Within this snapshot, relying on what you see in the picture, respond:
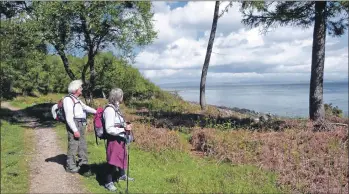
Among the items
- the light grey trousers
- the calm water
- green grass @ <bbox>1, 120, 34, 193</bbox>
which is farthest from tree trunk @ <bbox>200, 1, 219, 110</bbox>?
the light grey trousers

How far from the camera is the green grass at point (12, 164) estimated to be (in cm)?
569

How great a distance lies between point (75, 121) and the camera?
30.2 ft

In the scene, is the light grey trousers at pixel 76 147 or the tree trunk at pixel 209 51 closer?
the light grey trousers at pixel 76 147

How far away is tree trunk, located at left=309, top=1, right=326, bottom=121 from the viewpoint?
17.9 m

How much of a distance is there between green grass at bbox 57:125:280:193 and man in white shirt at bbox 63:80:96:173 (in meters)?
0.52

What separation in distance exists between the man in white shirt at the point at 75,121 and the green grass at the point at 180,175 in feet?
1.71

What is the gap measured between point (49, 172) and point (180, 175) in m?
3.51

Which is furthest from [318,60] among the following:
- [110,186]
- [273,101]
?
[273,101]

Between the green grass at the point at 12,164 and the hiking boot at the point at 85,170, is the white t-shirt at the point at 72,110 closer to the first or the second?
the green grass at the point at 12,164

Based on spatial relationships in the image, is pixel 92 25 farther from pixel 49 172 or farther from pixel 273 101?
pixel 273 101

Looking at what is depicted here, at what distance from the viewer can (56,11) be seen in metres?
16.2

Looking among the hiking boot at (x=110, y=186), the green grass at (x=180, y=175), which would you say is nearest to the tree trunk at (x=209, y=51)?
the green grass at (x=180, y=175)

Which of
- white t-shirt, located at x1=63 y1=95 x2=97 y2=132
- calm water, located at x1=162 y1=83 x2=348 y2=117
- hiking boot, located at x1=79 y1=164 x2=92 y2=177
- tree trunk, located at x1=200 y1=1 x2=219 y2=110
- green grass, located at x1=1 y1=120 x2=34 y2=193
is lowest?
calm water, located at x1=162 y1=83 x2=348 y2=117

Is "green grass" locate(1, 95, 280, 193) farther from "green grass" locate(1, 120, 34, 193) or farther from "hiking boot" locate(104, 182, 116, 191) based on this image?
"green grass" locate(1, 120, 34, 193)
